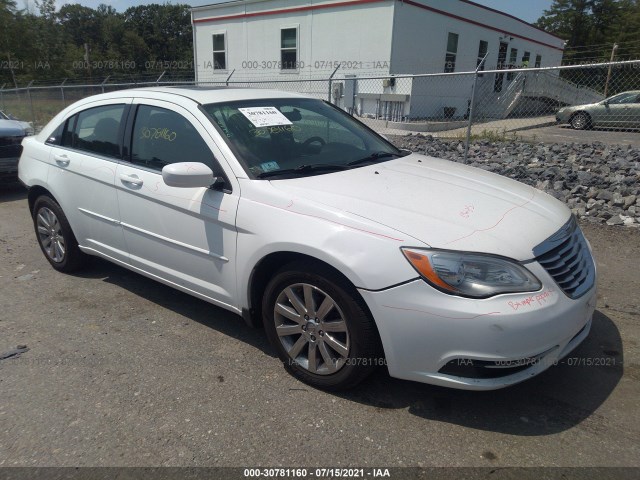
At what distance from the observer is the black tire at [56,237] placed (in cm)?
437

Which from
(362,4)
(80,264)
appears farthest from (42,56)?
(80,264)

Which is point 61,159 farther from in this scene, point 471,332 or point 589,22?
point 589,22

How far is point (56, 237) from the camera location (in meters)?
4.54

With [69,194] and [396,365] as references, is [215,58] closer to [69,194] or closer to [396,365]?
[69,194]

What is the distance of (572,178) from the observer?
704 centimetres

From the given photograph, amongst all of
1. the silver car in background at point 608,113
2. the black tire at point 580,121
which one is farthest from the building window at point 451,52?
the black tire at point 580,121

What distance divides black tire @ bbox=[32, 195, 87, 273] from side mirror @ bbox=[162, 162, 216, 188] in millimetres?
1983

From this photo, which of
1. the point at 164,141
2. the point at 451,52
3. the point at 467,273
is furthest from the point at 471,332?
the point at 451,52

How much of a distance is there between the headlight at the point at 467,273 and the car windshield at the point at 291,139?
107 centimetres

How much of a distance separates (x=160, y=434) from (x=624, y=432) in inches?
94.2

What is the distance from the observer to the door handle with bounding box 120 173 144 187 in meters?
3.50

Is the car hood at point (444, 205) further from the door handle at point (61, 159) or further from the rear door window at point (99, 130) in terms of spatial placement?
the door handle at point (61, 159)

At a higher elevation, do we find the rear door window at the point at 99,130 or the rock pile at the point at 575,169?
the rear door window at the point at 99,130

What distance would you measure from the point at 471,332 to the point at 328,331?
2.63 ft
